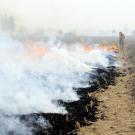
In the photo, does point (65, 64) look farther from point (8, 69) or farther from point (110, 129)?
point (110, 129)

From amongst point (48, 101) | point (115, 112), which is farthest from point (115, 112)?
point (48, 101)

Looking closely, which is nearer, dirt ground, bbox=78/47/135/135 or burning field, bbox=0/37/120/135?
burning field, bbox=0/37/120/135

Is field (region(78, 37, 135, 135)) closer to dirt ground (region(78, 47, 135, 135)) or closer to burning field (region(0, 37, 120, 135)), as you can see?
dirt ground (region(78, 47, 135, 135))

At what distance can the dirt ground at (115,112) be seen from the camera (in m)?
21.3

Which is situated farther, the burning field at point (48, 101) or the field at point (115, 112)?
the field at point (115, 112)

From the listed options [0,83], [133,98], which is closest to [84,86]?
[133,98]

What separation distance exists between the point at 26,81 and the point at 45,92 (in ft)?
12.9

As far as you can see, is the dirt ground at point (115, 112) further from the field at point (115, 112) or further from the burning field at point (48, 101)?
the burning field at point (48, 101)

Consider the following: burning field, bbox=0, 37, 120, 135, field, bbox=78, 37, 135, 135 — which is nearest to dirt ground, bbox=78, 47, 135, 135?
field, bbox=78, 37, 135, 135

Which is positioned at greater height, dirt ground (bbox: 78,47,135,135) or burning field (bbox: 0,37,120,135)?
burning field (bbox: 0,37,120,135)

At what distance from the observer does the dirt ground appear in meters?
21.3

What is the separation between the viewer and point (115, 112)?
25.4 meters

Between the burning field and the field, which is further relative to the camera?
the field

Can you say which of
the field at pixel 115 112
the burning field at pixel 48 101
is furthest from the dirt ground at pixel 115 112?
the burning field at pixel 48 101
